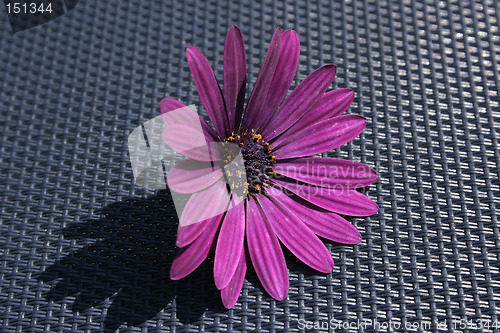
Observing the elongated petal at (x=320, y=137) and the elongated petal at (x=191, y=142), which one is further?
the elongated petal at (x=320, y=137)

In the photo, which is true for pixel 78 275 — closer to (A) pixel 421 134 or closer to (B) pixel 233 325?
(B) pixel 233 325

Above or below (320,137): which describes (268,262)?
below

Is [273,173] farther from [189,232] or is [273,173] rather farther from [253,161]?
[189,232]

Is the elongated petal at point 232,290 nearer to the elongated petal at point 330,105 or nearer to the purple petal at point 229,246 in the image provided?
the purple petal at point 229,246

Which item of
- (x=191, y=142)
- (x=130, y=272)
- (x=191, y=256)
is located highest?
(x=191, y=142)

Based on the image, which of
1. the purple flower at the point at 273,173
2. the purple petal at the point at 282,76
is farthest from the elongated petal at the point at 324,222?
the purple petal at the point at 282,76

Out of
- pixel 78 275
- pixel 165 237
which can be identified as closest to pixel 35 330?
pixel 78 275
